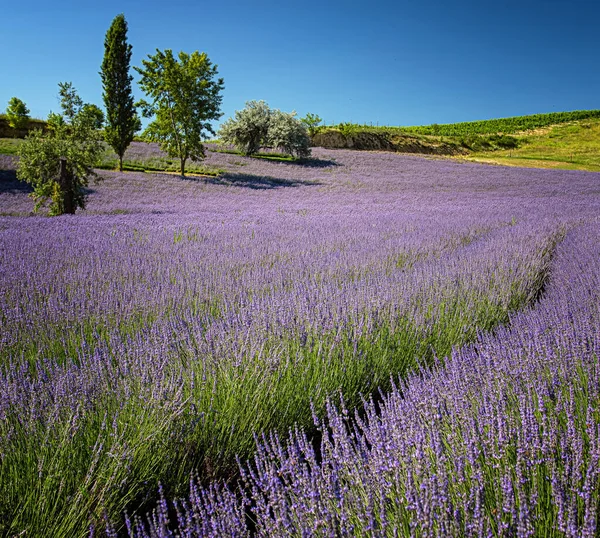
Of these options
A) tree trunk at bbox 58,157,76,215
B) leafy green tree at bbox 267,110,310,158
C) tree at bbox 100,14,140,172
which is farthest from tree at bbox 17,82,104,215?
leafy green tree at bbox 267,110,310,158

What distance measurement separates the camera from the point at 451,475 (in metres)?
1.29

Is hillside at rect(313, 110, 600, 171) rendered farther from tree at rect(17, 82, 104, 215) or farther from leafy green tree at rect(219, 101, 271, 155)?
tree at rect(17, 82, 104, 215)

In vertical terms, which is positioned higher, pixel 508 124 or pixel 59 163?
pixel 508 124

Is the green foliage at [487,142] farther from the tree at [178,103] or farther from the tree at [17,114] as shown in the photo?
the tree at [17,114]

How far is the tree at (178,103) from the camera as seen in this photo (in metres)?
21.4

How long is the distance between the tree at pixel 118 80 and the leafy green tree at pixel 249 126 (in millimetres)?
7512

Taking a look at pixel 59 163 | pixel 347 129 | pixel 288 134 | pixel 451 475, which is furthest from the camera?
pixel 347 129

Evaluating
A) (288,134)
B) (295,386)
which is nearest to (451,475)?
(295,386)

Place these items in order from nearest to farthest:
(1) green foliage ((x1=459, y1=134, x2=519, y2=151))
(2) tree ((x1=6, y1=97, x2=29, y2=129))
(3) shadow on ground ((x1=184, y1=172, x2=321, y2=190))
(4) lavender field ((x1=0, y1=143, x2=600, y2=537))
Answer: (4) lavender field ((x1=0, y1=143, x2=600, y2=537)), (3) shadow on ground ((x1=184, y1=172, x2=321, y2=190)), (2) tree ((x1=6, y1=97, x2=29, y2=129)), (1) green foliage ((x1=459, y1=134, x2=519, y2=151))

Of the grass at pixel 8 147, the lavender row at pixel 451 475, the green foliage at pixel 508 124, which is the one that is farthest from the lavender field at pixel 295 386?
the green foliage at pixel 508 124

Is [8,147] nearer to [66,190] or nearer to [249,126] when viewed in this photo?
[249,126]

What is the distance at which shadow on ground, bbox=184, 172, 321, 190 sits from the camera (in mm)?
19703

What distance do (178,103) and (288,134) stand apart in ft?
28.4

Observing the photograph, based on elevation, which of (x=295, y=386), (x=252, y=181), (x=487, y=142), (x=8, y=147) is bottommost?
(x=295, y=386)
